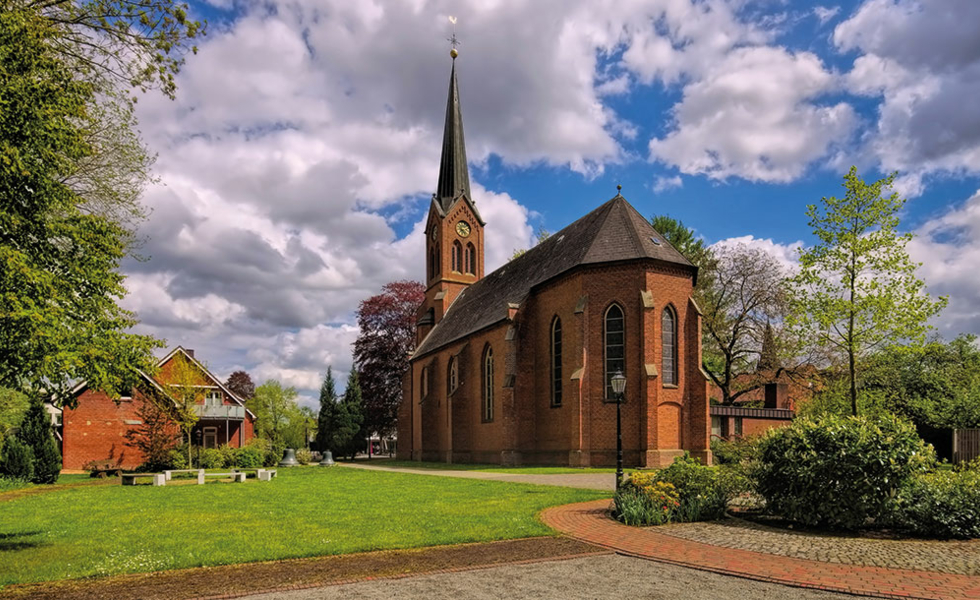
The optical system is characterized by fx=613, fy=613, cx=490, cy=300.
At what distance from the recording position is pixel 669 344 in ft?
92.9

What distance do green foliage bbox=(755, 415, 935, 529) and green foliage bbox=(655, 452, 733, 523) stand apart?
94 centimetres

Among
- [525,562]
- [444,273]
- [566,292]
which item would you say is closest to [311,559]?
[525,562]

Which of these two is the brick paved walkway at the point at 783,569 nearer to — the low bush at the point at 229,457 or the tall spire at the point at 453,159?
the low bush at the point at 229,457

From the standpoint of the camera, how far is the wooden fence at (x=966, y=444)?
24922 millimetres

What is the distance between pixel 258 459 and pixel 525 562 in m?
27.0

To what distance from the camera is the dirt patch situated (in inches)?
269

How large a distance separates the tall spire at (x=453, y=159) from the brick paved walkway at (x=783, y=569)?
40.6 meters

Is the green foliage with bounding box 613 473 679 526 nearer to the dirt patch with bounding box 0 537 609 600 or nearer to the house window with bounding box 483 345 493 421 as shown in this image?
the dirt patch with bounding box 0 537 609 600

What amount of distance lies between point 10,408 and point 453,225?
3007 cm

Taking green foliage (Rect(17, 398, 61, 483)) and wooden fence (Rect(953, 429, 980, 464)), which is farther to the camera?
green foliage (Rect(17, 398, 61, 483))

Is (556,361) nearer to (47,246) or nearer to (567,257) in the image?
(567,257)

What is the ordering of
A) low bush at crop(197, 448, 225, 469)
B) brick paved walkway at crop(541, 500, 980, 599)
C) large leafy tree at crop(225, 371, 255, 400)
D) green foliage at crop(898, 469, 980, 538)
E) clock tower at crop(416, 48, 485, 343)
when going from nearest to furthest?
brick paved walkway at crop(541, 500, 980, 599) → green foliage at crop(898, 469, 980, 538) → low bush at crop(197, 448, 225, 469) → clock tower at crop(416, 48, 485, 343) → large leafy tree at crop(225, 371, 255, 400)

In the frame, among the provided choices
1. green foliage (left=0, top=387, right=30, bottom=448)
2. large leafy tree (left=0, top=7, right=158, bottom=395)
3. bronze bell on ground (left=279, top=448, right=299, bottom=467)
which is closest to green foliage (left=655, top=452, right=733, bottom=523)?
large leafy tree (left=0, top=7, right=158, bottom=395)

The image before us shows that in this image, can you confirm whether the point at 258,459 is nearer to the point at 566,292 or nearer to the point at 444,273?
the point at 566,292
